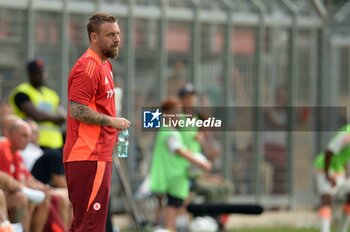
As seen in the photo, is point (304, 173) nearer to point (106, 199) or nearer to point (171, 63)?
point (171, 63)

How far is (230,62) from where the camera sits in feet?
61.1

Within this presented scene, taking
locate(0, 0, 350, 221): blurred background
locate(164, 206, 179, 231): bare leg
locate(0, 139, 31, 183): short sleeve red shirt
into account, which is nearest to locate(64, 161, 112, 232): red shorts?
locate(0, 139, 31, 183): short sleeve red shirt

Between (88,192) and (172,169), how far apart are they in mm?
6240

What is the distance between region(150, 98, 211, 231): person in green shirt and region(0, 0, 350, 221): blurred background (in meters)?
1.06

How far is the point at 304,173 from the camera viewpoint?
766 inches

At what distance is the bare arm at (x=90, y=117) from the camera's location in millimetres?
9344

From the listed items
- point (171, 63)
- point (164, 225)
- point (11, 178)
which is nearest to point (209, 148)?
point (171, 63)

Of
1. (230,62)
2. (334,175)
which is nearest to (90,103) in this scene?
(334,175)

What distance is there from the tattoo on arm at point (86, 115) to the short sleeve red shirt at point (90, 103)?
0.04 m

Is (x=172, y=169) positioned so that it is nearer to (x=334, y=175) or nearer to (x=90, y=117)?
(x=334, y=175)

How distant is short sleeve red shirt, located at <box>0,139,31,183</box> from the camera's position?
12366 mm

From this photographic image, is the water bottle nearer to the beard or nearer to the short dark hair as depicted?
the beard

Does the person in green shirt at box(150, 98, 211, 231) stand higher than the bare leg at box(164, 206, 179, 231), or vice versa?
the person in green shirt at box(150, 98, 211, 231)

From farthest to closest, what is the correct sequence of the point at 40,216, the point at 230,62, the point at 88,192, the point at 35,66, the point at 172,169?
the point at 230,62, the point at 172,169, the point at 35,66, the point at 40,216, the point at 88,192
